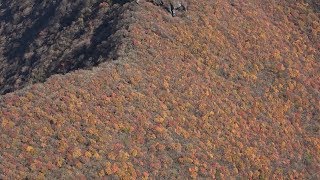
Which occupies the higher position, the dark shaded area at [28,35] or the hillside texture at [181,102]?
the hillside texture at [181,102]

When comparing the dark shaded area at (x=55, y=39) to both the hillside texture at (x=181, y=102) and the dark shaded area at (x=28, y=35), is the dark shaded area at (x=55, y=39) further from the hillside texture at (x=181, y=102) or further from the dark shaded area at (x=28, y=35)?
the hillside texture at (x=181, y=102)

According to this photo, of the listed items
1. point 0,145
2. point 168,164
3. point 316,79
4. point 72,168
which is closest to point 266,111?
point 316,79

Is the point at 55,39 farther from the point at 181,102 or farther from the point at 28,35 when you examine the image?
the point at 181,102

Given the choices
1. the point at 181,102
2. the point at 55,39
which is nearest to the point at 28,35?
the point at 55,39

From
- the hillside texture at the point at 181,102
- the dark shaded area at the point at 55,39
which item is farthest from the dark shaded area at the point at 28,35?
the hillside texture at the point at 181,102

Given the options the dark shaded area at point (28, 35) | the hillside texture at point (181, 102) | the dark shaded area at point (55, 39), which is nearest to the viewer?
the hillside texture at point (181, 102)

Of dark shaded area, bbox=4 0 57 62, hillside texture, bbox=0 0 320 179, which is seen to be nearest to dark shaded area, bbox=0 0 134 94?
dark shaded area, bbox=4 0 57 62

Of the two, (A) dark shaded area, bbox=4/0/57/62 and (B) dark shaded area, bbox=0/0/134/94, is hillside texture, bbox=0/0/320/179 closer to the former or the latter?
(B) dark shaded area, bbox=0/0/134/94

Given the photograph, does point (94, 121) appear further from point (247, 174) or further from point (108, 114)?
point (247, 174)

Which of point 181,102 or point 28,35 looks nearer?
point 181,102
